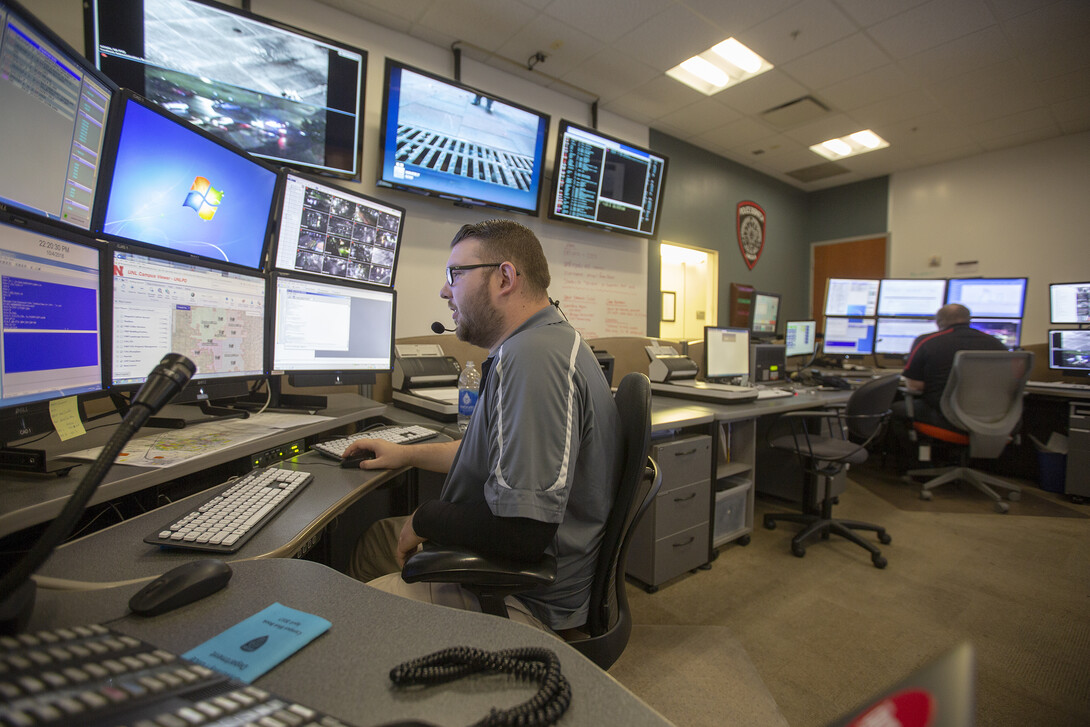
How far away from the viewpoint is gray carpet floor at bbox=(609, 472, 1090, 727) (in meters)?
1.43

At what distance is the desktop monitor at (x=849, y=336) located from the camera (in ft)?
14.0

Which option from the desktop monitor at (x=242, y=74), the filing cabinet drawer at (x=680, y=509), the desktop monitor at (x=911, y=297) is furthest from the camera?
the desktop monitor at (x=911, y=297)

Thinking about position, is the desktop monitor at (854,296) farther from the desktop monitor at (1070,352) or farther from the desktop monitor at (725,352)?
the desktop monitor at (725,352)

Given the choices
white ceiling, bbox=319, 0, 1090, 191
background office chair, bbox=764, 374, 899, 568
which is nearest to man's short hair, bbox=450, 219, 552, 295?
background office chair, bbox=764, 374, 899, 568

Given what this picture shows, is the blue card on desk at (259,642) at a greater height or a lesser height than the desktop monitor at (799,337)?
lesser

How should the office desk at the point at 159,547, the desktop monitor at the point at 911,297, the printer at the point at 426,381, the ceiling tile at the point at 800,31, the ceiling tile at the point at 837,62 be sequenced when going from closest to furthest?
the office desk at the point at 159,547 < the printer at the point at 426,381 < the ceiling tile at the point at 800,31 < the ceiling tile at the point at 837,62 < the desktop monitor at the point at 911,297

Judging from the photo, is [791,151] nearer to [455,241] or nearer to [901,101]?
[901,101]

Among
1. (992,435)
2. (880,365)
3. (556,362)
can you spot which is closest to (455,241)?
(556,362)

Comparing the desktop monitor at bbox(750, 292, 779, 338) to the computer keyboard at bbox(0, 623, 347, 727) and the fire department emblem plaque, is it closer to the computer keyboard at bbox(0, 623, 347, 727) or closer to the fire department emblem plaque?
the fire department emblem plaque

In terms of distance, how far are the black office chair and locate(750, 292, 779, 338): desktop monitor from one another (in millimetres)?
3447

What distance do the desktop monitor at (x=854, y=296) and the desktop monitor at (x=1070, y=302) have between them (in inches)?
44.7

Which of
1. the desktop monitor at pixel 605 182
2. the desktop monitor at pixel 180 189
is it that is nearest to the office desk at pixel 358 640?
the desktop monitor at pixel 180 189

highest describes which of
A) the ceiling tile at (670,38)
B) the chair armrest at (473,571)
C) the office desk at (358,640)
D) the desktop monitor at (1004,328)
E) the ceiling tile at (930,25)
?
the ceiling tile at (930,25)

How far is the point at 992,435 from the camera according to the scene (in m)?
3.00
